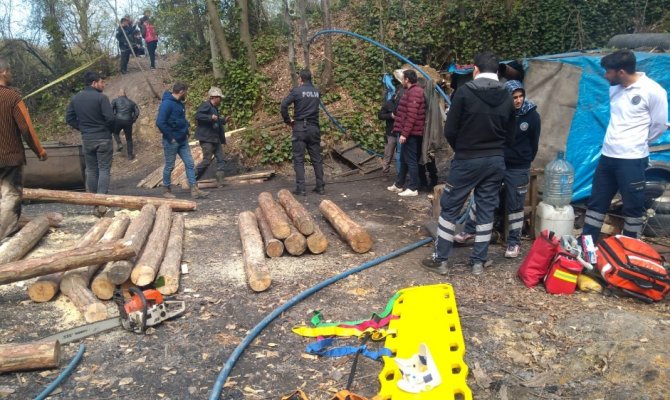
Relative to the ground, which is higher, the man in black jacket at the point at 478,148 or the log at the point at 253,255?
the man in black jacket at the point at 478,148

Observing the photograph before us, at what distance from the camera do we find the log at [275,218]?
6.25m

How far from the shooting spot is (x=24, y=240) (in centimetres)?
638

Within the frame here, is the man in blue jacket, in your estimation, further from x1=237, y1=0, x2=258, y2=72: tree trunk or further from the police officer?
x1=237, y1=0, x2=258, y2=72: tree trunk

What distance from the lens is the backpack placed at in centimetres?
473

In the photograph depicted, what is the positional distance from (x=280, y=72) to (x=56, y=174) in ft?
25.8

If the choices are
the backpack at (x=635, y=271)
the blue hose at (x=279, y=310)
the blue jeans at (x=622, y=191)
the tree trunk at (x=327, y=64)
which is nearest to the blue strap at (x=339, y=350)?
the blue hose at (x=279, y=310)

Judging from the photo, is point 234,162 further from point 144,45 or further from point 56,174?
point 144,45

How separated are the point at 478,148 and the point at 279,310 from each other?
8.48 feet

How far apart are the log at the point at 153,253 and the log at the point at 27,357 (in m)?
1.18

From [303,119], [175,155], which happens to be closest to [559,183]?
[303,119]

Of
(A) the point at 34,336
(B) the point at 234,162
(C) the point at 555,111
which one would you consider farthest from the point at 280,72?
(A) the point at 34,336

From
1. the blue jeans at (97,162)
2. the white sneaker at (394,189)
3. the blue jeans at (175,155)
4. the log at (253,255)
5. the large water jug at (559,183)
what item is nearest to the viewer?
the log at (253,255)

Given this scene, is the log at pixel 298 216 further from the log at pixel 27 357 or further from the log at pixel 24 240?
the log at pixel 24 240

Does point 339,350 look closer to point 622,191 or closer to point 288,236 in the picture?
point 288,236
